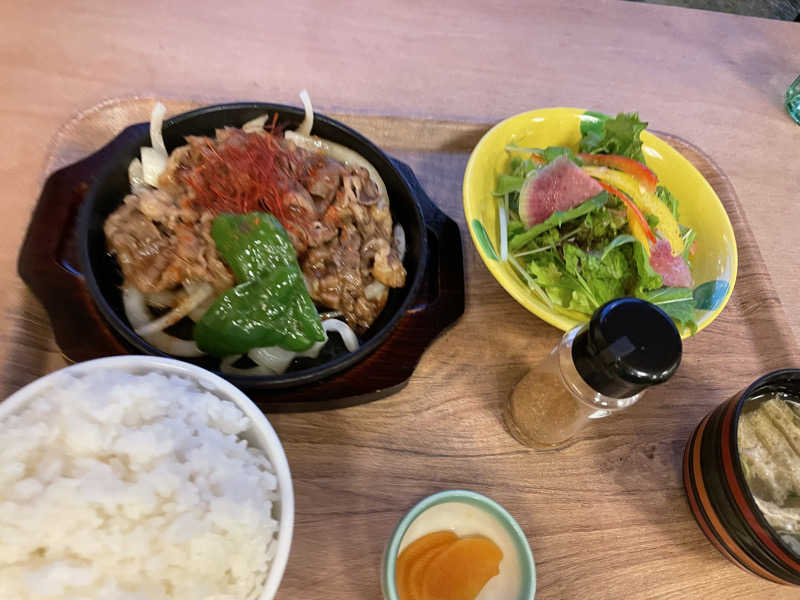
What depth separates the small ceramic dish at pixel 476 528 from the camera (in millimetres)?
1080

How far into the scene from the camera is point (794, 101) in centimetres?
243

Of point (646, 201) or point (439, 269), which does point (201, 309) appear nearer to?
point (439, 269)

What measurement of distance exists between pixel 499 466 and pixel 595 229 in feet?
2.61

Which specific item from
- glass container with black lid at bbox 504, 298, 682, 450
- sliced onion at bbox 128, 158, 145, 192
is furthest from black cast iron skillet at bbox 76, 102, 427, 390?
glass container with black lid at bbox 504, 298, 682, 450

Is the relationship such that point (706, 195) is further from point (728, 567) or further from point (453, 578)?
point (453, 578)

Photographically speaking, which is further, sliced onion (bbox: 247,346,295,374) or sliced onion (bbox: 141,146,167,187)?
sliced onion (bbox: 141,146,167,187)

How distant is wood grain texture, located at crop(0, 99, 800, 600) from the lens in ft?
4.12

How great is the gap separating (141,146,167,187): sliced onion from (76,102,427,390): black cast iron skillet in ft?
0.11

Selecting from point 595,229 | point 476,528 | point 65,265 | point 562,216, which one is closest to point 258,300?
point 65,265

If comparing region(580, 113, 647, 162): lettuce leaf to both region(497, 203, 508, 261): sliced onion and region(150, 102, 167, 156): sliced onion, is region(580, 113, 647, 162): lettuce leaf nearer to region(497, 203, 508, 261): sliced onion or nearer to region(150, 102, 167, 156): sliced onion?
region(497, 203, 508, 261): sliced onion

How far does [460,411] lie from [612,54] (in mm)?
1952


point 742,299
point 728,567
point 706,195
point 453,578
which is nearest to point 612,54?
point 706,195

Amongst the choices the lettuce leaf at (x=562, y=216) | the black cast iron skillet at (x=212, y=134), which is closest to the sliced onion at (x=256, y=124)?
the black cast iron skillet at (x=212, y=134)

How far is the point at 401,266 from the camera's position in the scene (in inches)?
59.1
